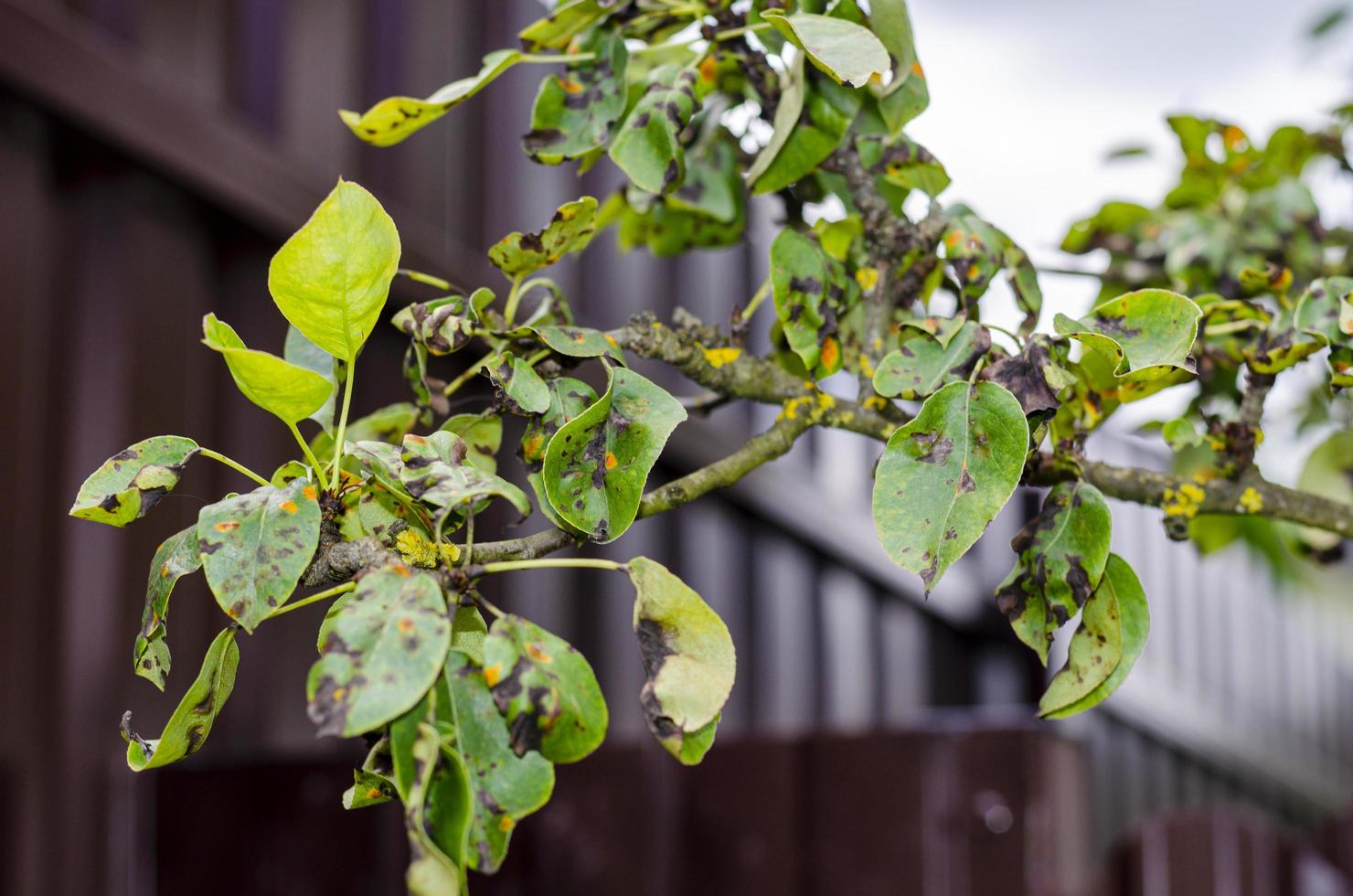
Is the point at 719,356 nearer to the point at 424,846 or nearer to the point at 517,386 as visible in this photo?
the point at 517,386

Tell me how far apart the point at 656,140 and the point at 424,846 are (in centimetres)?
27

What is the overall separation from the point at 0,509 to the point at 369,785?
640mm

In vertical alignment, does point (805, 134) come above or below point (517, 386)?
above

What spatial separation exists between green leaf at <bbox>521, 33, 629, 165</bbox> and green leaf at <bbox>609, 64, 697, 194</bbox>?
26 millimetres

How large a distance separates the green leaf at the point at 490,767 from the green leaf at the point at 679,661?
38 mm

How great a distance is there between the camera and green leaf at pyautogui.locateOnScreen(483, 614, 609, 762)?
30 cm

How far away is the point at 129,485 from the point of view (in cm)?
34

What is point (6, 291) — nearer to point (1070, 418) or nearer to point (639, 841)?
point (1070, 418)

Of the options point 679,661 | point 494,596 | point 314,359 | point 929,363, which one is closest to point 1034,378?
point 929,363

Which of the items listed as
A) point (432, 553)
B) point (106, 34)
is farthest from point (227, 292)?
point (432, 553)

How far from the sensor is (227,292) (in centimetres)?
108

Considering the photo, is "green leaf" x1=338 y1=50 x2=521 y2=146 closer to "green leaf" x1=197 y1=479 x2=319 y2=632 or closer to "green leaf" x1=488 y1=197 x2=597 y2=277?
"green leaf" x1=488 y1=197 x2=597 y2=277

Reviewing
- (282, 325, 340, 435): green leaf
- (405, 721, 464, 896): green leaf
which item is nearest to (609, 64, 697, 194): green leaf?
(282, 325, 340, 435): green leaf

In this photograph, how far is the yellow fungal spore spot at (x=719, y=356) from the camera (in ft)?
1.47
